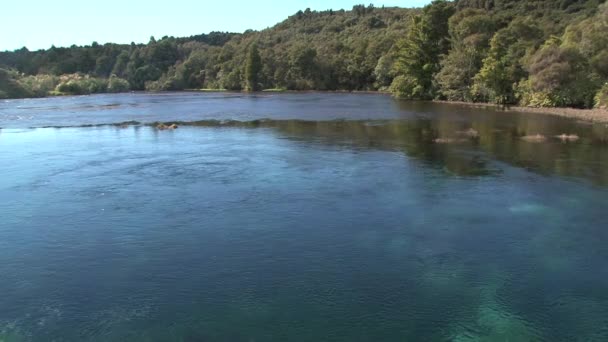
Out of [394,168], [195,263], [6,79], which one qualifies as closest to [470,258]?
[195,263]

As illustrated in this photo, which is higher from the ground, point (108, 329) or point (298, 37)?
point (298, 37)

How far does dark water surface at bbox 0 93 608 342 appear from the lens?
14.4m

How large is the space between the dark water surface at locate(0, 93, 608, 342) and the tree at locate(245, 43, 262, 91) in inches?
3658

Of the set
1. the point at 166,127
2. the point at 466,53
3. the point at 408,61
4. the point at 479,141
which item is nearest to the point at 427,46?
the point at 408,61

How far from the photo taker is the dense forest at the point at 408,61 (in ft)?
186

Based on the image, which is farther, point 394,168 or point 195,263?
point 394,168

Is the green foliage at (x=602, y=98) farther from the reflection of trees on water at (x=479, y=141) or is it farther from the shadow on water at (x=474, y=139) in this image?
the reflection of trees on water at (x=479, y=141)

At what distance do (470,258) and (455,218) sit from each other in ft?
14.7

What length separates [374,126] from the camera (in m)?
52.3

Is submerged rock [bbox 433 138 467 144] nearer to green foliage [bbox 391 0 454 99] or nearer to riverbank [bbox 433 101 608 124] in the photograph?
riverbank [bbox 433 101 608 124]

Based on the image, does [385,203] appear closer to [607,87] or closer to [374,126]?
[374,126]

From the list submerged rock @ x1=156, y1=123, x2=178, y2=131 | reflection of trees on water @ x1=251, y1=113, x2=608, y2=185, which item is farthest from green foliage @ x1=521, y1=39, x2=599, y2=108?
submerged rock @ x1=156, y1=123, x2=178, y2=131

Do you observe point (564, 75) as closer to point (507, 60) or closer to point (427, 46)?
point (507, 60)

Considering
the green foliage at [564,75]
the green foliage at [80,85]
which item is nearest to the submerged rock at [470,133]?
the green foliage at [564,75]
